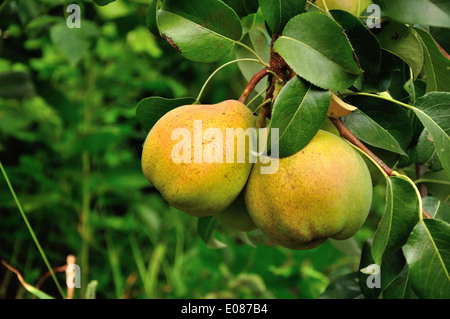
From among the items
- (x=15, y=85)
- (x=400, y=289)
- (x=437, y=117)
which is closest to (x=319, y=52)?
(x=437, y=117)

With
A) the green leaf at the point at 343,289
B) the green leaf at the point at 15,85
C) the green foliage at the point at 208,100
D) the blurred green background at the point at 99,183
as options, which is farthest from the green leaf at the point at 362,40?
the green leaf at the point at 15,85

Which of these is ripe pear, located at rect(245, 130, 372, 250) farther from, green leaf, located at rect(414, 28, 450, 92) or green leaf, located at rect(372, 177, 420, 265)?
green leaf, located at rect(414, 28, 450, 92)

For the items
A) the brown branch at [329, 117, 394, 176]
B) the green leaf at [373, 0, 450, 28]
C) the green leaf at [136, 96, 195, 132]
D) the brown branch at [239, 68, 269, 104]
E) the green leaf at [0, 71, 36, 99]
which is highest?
the green leaf at [373, 0, 450, 28]

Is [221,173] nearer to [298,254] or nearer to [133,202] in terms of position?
[298,254]

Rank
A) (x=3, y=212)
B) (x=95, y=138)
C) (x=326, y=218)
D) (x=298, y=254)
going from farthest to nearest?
(x=3, y=212), (x=298, y=254), (x=95, y=138), (x=326, y=218)

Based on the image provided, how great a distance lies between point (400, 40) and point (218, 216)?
13.8 inches

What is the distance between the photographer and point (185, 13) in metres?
0.58

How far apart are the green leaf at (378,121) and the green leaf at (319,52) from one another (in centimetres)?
10

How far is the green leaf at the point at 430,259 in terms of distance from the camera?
54 centimetres

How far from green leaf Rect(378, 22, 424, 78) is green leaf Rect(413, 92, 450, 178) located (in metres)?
0.07

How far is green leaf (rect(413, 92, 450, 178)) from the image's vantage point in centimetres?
59

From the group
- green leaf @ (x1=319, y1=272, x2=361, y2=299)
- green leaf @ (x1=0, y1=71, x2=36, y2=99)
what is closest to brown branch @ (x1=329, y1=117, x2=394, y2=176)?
green leaf @ (x1=319, y1=272, x2=361, y2=299)

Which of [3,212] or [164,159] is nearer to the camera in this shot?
[164,159]

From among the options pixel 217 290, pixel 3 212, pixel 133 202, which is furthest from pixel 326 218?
pixel 3 212
